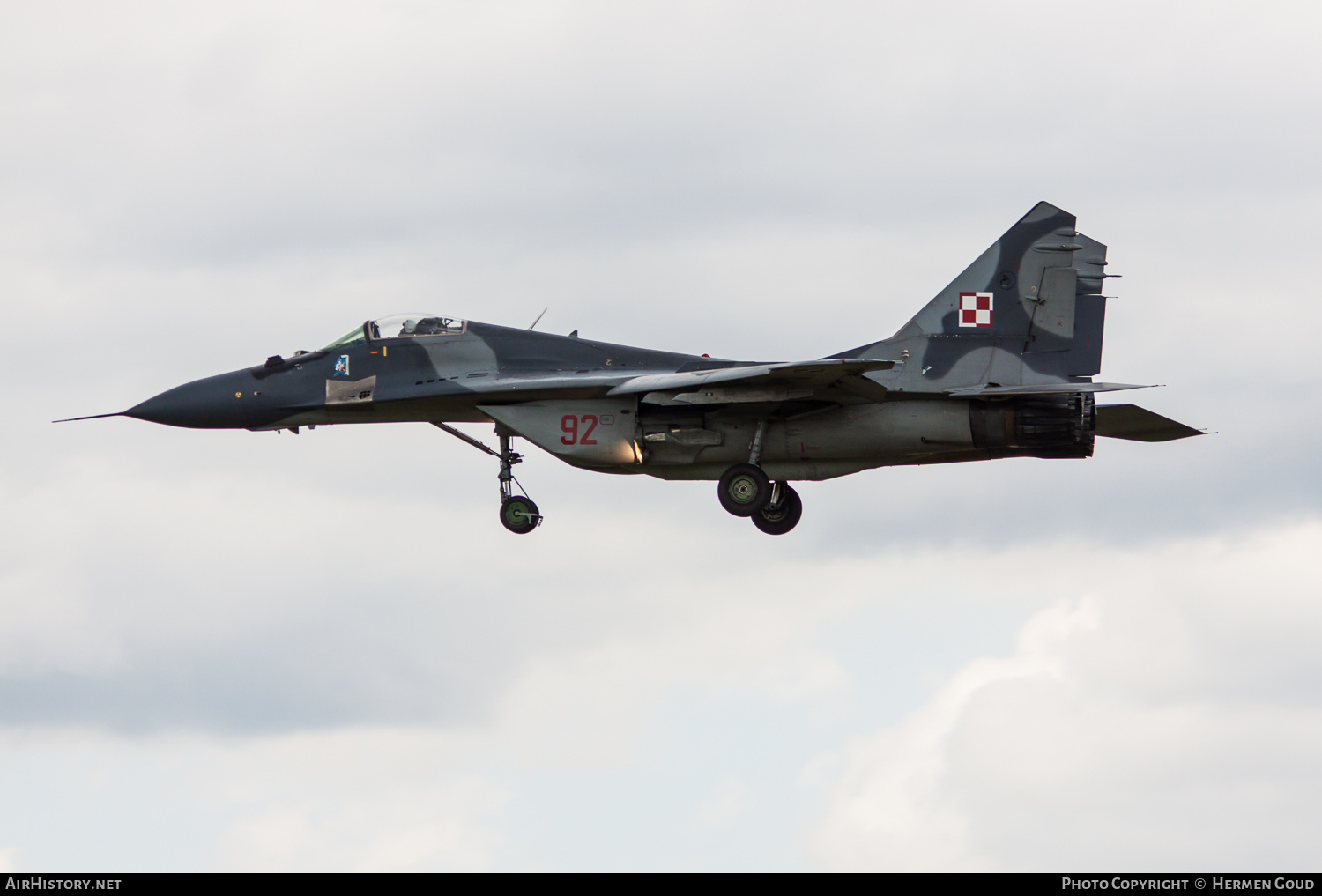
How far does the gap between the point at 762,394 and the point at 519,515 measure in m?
5.44

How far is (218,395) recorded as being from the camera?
40.1m

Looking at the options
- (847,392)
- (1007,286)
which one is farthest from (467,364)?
(1007,286)

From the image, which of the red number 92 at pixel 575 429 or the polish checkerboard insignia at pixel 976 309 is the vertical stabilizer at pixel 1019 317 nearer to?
the polish checkerboard insignia at pixel 976 309

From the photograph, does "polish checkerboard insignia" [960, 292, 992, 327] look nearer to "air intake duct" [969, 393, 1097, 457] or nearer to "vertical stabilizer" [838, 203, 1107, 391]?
"vertical stabilizer" [838, 203, 1107, 391]

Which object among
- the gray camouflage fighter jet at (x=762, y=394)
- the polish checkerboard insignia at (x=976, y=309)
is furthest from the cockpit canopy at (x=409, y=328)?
the polish checkerboard insignia at (x=976, y=309)

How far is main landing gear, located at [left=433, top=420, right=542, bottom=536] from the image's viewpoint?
39.4 meters

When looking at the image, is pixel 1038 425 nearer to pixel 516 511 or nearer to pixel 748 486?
pixel 748 486

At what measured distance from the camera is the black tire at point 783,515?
3991cm

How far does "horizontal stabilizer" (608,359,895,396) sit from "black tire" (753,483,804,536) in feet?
11.3

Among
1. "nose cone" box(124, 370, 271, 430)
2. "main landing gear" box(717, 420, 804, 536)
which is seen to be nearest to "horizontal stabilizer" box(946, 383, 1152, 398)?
"main landing gear" box(717, 420, 804, 536)

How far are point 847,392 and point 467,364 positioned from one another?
23.6 ft

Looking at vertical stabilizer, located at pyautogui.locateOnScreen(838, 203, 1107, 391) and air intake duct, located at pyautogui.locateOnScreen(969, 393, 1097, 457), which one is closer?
air intake duct, located at pyautogui.locateOnScreen(969, 393, 1097, 457)

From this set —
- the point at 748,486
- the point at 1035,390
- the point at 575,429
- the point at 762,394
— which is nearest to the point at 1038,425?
the point at 1035,390
